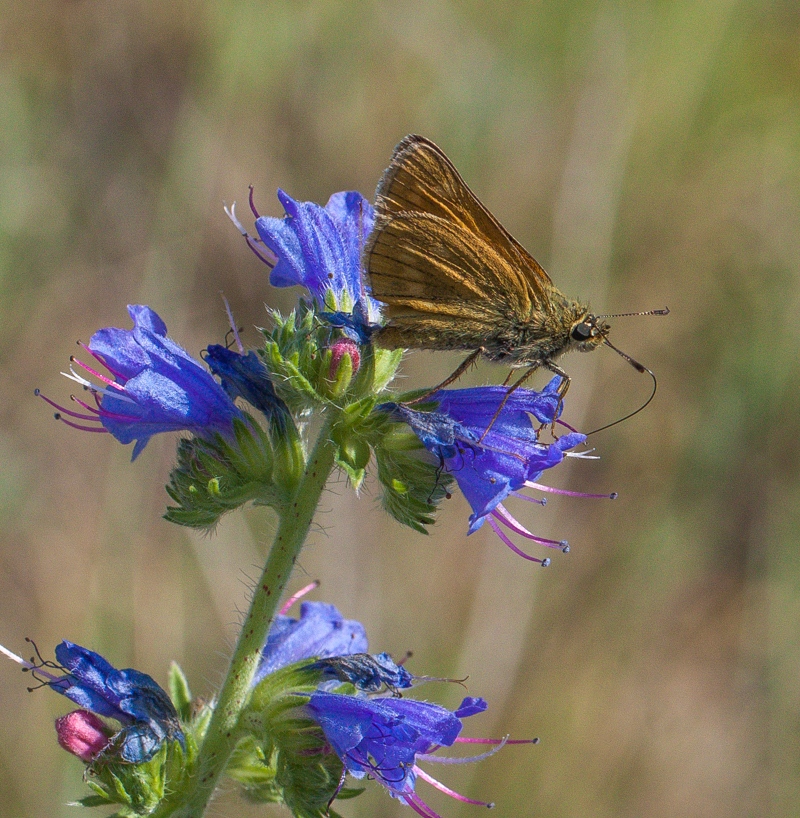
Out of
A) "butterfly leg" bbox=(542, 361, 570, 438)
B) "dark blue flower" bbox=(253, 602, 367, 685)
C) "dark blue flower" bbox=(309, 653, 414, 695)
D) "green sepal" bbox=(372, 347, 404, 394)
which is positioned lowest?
"dark blue flower" bbox=(309, 653, 414, 695)

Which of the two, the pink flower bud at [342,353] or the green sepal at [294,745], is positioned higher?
the pink flower bud at [342,353]

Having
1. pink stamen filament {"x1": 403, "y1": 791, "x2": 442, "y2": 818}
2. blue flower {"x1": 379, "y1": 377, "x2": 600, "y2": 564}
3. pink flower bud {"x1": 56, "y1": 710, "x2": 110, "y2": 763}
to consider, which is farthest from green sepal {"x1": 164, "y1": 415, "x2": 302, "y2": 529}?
pink stamen filament {"x1": 403, "y1": 791, "x2": 442, "y2": 818}

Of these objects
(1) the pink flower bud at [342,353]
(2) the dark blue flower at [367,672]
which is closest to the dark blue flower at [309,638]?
(2) the dark blue flower at [367,672]

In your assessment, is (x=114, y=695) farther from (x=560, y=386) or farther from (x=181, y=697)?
(x=560, y=386)

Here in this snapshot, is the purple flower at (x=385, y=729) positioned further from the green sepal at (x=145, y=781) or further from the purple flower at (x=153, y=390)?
the purple flower at (x=153, y=390)

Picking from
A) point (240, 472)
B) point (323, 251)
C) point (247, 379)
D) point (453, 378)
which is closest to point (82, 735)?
point (240, 472)

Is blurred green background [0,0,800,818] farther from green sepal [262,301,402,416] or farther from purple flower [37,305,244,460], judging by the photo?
green sepal [262,301,402,416]
